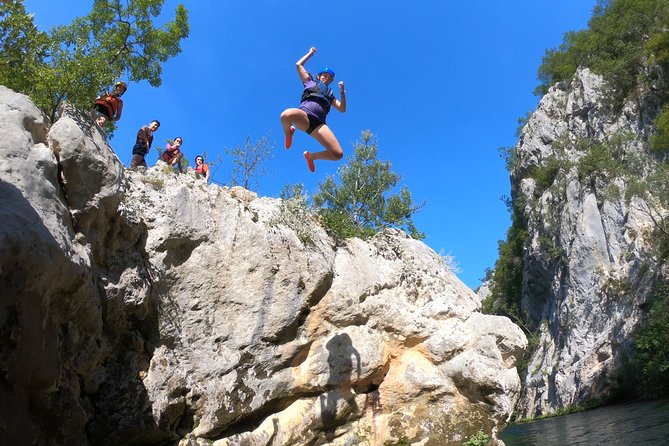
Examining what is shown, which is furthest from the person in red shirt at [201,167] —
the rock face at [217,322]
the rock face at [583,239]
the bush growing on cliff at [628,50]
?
the bush growing on cliff at [628,50]

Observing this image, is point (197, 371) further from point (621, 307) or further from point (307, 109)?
point (621, 307)

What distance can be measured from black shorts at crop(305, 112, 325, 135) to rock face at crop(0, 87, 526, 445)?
2.93 metres

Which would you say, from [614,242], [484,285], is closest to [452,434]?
[614,242]

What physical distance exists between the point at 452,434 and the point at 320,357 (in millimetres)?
3087

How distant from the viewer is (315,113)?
8555 millimetres

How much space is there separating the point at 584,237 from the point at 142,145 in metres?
39.5

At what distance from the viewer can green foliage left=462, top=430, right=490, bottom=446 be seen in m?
9.53

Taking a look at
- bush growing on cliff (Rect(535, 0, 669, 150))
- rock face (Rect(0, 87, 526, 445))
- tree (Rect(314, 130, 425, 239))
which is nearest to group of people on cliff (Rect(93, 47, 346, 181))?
rock face (Rect(0, 87, 526, 445))

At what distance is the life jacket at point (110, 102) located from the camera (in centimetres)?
1037

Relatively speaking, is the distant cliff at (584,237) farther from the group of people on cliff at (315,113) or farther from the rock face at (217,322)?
the group of people on cliff at (315,113)

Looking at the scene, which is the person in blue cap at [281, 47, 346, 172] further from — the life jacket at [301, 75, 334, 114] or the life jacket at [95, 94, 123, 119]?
the life jacket at [95, 94, 123, 119]

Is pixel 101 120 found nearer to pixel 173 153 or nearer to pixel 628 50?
pixel 173 153

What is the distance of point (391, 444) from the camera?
378 inches

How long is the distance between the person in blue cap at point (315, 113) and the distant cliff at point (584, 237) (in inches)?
1241
